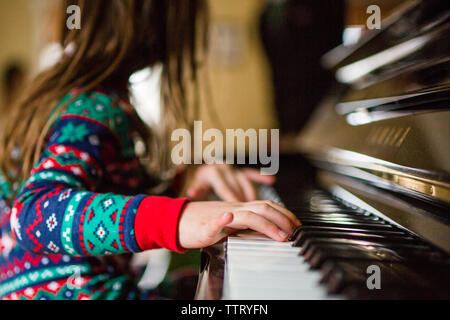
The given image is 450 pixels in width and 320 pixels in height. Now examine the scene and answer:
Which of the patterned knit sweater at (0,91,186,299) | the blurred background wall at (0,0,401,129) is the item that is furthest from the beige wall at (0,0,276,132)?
the patterned knit sweater at (0,91,186,299)

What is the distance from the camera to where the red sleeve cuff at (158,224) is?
580 millimetres

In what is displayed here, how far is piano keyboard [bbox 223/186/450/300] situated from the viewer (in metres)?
0.41

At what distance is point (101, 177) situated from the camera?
75 centimetres

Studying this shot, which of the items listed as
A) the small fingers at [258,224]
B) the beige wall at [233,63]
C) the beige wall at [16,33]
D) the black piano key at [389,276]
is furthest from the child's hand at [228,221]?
the beige wall at [16,33]

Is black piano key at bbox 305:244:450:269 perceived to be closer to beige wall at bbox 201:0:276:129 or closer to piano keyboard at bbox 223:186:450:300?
piano keyboard at bbox 223:186:450:300

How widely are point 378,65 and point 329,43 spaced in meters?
1.41

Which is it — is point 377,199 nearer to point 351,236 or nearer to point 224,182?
point 351,236

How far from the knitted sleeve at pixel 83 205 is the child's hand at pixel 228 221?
19mm

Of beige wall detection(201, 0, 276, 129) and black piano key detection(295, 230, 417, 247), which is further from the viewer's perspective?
Answer: beige wall detection(201, 0, 276, 129)

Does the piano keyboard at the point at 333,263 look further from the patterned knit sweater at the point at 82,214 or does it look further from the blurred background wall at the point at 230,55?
the blurred background wall at the point at 230,55

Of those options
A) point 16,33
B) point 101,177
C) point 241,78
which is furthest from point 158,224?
point 16,33

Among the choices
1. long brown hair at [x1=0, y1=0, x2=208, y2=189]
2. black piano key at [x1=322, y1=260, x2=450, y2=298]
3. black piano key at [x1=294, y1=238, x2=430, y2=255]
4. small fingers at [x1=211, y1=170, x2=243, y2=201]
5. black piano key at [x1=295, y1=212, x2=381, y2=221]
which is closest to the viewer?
black piano key at [x1=322, y1=260, x2=450, y2=298]

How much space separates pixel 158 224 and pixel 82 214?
0.12m
